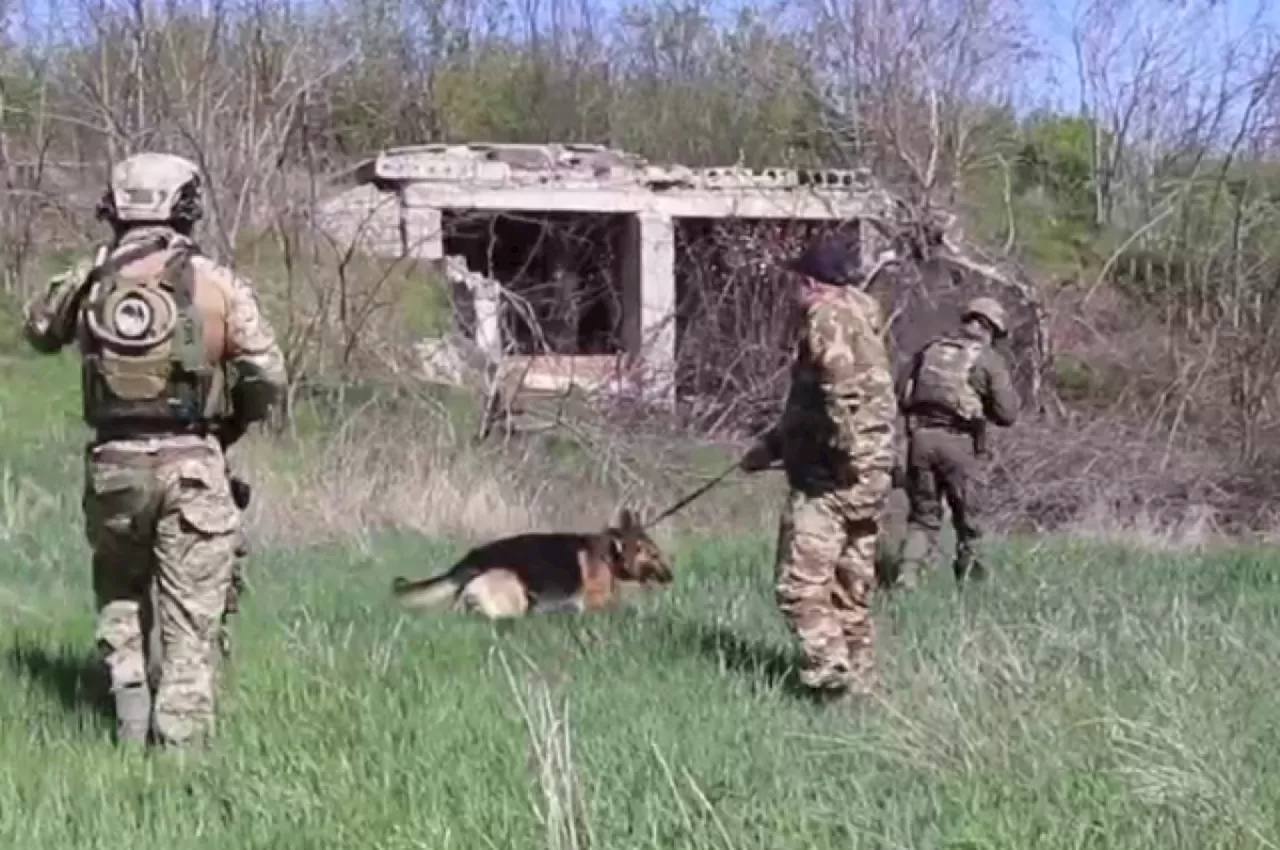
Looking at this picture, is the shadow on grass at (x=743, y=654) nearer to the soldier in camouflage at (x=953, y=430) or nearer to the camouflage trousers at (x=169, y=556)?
the camouflage trousers at (x=169, y=556)

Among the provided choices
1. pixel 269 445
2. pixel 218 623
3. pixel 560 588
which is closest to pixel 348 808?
pixel 218 623

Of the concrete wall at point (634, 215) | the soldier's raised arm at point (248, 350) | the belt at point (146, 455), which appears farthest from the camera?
the concrete wall at point (634, 215)

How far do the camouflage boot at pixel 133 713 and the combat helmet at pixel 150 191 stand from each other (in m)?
1.53

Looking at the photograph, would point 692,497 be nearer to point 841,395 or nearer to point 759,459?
point 759,459

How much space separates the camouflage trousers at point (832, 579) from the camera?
23.4 feet

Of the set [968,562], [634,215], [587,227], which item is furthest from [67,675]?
[587,227]

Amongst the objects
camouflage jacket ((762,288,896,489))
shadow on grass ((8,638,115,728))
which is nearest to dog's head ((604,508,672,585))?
camouflage jacket ((762,288,896,489))

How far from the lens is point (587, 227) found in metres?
27.3

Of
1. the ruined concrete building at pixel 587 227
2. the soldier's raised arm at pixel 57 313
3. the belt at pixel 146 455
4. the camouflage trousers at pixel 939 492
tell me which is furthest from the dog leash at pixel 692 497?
the ruined concrete building at pixel 587 227

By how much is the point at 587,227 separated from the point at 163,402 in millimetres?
21501

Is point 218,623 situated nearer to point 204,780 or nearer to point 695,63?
point 204,780

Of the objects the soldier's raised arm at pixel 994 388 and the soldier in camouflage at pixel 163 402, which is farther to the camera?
the soldier's raised arm at pixel 994 388

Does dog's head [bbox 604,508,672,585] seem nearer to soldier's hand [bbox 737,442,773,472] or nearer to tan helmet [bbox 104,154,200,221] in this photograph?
Answer: soldier's hand [bbox 737,442,773,472]

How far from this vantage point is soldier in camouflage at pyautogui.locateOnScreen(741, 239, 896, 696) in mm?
7160
